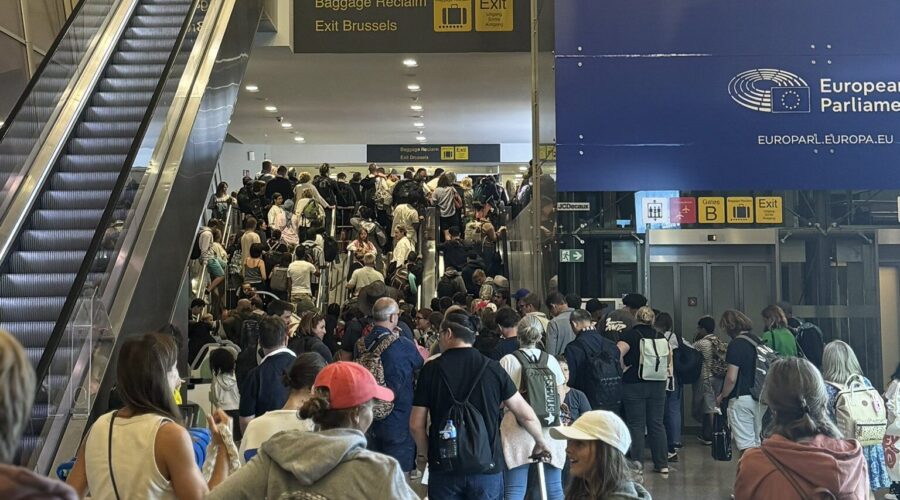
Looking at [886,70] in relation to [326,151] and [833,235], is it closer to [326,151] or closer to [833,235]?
[833,235]

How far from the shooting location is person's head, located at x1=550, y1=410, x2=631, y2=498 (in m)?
3.34

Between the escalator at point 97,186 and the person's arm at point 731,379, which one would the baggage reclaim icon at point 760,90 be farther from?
the escalator at point 97,186

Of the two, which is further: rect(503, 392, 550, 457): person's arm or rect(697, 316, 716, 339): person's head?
rect(697, 316, 716, 339): person's head

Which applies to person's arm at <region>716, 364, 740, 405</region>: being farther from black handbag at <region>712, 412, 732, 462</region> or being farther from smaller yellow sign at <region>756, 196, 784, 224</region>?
smaller yellow sign at <region>756, 196, 784, 224</region>

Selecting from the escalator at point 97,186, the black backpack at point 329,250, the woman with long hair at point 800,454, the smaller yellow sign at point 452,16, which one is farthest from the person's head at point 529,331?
the smaller yellow sign at point 452,16

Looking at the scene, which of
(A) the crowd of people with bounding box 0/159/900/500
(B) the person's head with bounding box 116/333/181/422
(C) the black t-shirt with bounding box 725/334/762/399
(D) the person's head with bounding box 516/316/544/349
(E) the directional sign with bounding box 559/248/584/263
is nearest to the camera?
(A) the crowd of people with bounding box 0/159/900/500

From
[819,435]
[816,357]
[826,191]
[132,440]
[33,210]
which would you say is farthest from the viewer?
[826,191]

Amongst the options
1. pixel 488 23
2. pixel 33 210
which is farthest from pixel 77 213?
pixel 488 23

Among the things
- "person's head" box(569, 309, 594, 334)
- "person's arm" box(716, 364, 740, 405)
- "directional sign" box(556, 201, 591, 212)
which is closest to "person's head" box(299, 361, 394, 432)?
"person's head" box(569, 309, 594, 334)

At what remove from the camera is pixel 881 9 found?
36.0 ft

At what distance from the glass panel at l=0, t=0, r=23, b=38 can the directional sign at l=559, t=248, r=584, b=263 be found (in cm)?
729

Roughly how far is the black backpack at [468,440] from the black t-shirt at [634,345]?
406 cm

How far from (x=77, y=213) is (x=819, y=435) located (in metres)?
6.70

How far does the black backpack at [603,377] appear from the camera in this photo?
850cm
